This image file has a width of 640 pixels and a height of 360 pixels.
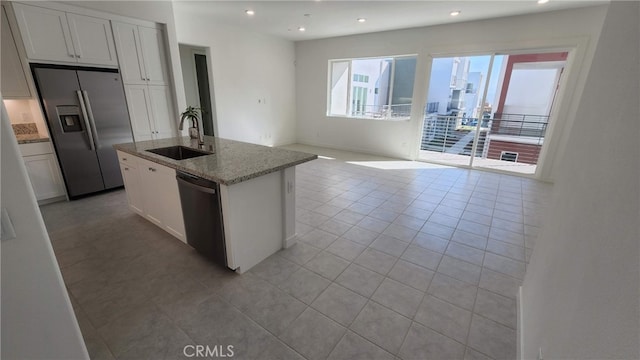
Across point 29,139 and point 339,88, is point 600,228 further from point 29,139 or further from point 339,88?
point 339,88

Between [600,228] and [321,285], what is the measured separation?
163 centimetres

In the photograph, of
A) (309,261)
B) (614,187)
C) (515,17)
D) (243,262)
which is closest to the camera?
(614,187)

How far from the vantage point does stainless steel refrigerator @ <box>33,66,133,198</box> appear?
10.2 ft

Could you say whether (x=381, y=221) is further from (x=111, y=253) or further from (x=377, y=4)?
(x=377, y=4)

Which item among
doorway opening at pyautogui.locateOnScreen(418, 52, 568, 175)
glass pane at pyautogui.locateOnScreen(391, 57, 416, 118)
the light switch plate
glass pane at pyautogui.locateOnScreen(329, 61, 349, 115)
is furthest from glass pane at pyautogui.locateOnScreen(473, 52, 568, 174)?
the light switch plate

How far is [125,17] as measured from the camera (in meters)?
3.54

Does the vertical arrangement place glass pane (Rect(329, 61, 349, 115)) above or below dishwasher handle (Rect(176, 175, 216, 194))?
above

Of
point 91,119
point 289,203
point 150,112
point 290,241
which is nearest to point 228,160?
point 289,203

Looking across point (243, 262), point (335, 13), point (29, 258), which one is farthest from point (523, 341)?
point (335, 13)

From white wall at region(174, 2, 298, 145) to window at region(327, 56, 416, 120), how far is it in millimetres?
1269

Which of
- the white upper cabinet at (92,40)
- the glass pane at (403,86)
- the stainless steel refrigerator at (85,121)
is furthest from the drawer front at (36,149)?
the glass pane at (403,86)

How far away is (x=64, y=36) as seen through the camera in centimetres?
311

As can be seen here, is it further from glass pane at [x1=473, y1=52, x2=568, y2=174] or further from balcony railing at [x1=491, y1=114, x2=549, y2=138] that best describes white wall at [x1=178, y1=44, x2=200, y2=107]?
balcony railing at [x1=491, y1=114, x2=549, y2=138]

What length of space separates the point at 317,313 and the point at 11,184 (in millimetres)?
1623
